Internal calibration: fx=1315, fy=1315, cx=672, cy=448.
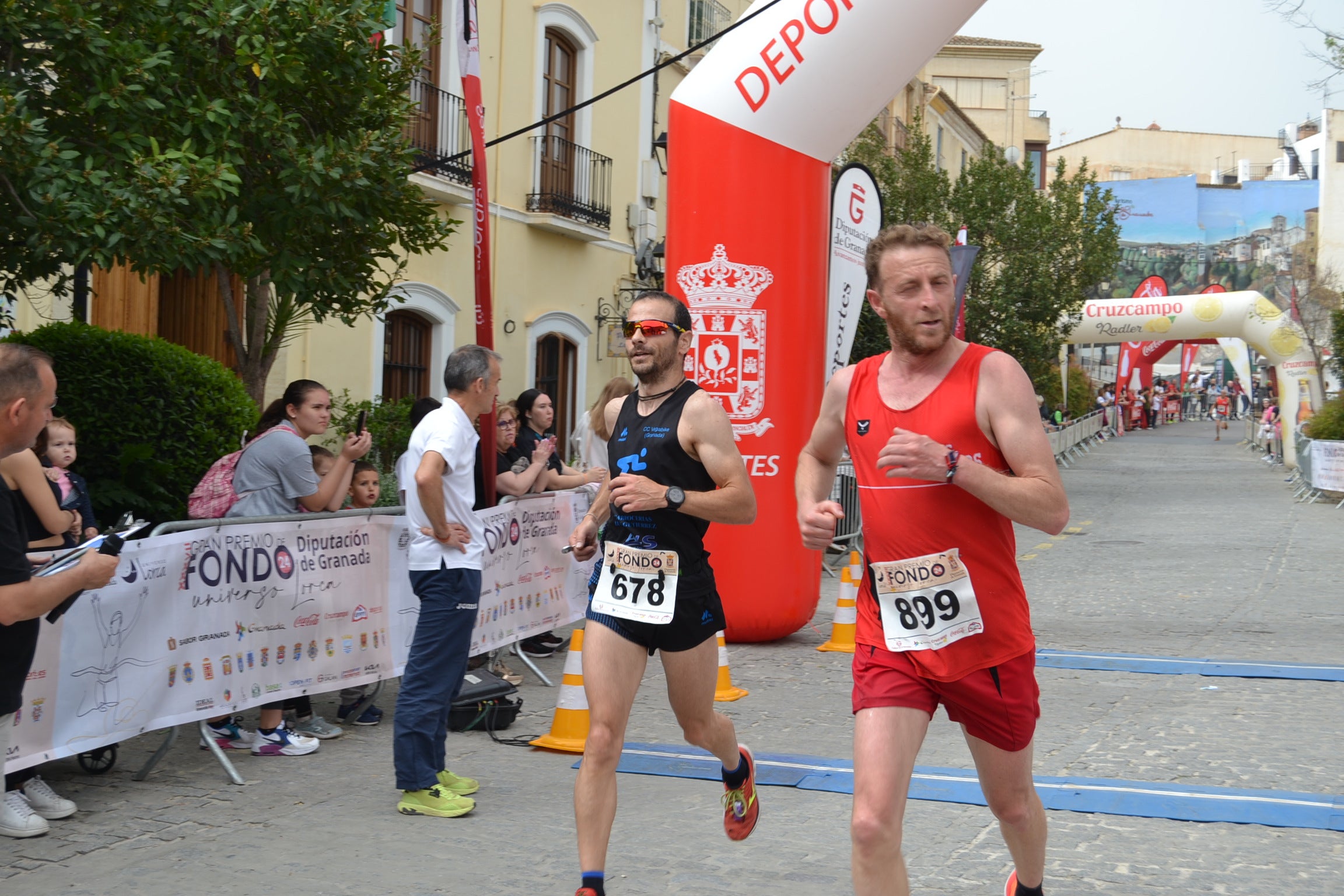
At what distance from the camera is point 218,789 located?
18.4 feet

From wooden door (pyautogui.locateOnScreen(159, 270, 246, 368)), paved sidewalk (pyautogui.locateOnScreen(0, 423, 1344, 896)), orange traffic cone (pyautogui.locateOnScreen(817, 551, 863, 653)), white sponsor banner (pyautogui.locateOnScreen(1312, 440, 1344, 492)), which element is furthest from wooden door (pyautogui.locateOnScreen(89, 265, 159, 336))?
white sponsor banner (pyautogui.locateOnScreen(1312, 440, 1344, 492))

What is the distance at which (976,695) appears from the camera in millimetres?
3348

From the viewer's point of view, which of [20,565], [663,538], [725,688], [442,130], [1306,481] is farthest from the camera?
[1306,481]

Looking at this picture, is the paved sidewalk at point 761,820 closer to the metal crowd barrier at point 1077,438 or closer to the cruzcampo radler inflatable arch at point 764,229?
the cruzcampo radler inflatable arch at point 764,229

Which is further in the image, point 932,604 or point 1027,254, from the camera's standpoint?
point 1027,254

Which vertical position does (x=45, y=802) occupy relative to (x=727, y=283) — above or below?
below

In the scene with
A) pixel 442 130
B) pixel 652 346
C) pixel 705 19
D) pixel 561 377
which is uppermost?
pixel 705 19

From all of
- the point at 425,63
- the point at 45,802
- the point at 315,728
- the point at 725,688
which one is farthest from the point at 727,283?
the point at 425,63

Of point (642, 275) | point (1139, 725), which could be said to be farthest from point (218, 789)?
point (642, 275)

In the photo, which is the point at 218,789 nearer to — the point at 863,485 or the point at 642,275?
the point at 863,485

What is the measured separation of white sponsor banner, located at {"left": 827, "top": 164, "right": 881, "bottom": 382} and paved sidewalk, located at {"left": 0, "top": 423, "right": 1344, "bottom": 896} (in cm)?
242

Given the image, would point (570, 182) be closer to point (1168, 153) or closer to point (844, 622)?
point (844, 622)

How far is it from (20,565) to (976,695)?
2406 mm

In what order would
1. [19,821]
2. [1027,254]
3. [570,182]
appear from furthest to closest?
1. [1027,254]
2. [570,182]
3. [19,821]
